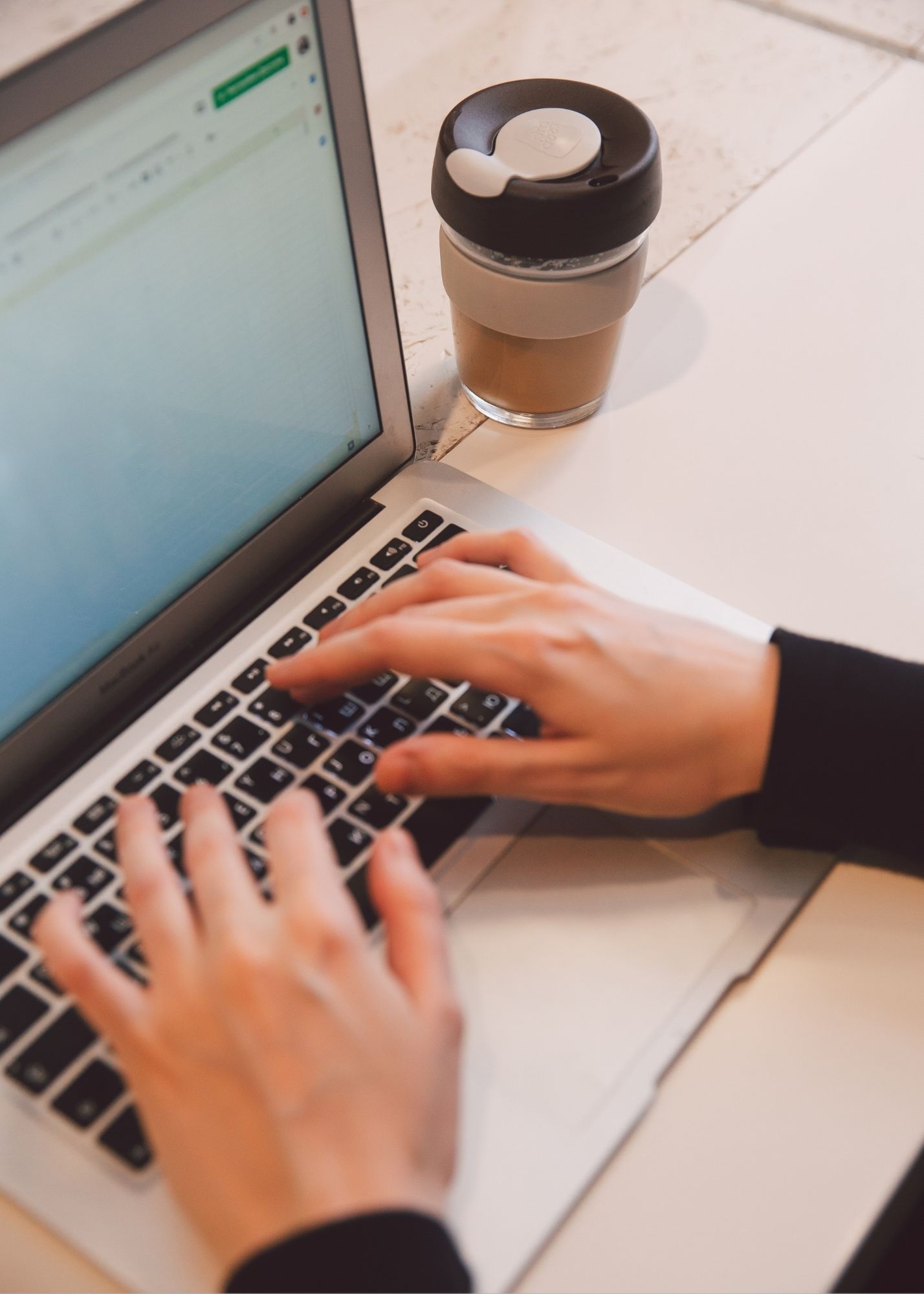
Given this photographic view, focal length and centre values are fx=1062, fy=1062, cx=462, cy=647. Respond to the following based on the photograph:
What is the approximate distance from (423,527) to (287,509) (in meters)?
0.08

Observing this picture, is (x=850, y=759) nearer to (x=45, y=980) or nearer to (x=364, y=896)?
(x=364, y=896)

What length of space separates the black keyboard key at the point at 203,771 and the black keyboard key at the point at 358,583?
12 centimetres

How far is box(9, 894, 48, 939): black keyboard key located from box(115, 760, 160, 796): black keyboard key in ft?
0.19

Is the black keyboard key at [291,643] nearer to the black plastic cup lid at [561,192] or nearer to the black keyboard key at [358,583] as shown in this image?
the black keyboard key at [358,583]

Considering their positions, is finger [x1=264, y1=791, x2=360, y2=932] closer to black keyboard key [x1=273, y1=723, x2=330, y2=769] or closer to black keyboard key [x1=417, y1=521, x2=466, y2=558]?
black keyboard key [x1=273, y1=723, x2=330, y2=769]

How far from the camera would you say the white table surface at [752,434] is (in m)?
0.43

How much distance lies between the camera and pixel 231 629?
0.57 metres

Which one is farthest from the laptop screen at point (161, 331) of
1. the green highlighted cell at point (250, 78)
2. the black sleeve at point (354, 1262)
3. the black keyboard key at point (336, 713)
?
the black sleeve at point (354, 1262)

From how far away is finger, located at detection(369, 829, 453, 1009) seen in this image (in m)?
0.42

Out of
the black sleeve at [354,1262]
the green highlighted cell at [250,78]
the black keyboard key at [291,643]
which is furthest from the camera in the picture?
the black keyboard key at [291,643]

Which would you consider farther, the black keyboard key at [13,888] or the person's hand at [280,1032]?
the black keyboard key at [13,888]

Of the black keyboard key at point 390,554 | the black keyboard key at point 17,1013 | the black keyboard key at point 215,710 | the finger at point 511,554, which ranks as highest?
the finger at point 511,554

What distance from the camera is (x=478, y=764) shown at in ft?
1.55

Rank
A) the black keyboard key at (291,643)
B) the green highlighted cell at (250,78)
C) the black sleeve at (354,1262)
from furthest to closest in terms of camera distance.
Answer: the black keyboard key at (291,643) < the green highlighted cell at (250,78) < the black sleeve at (354,1262)
